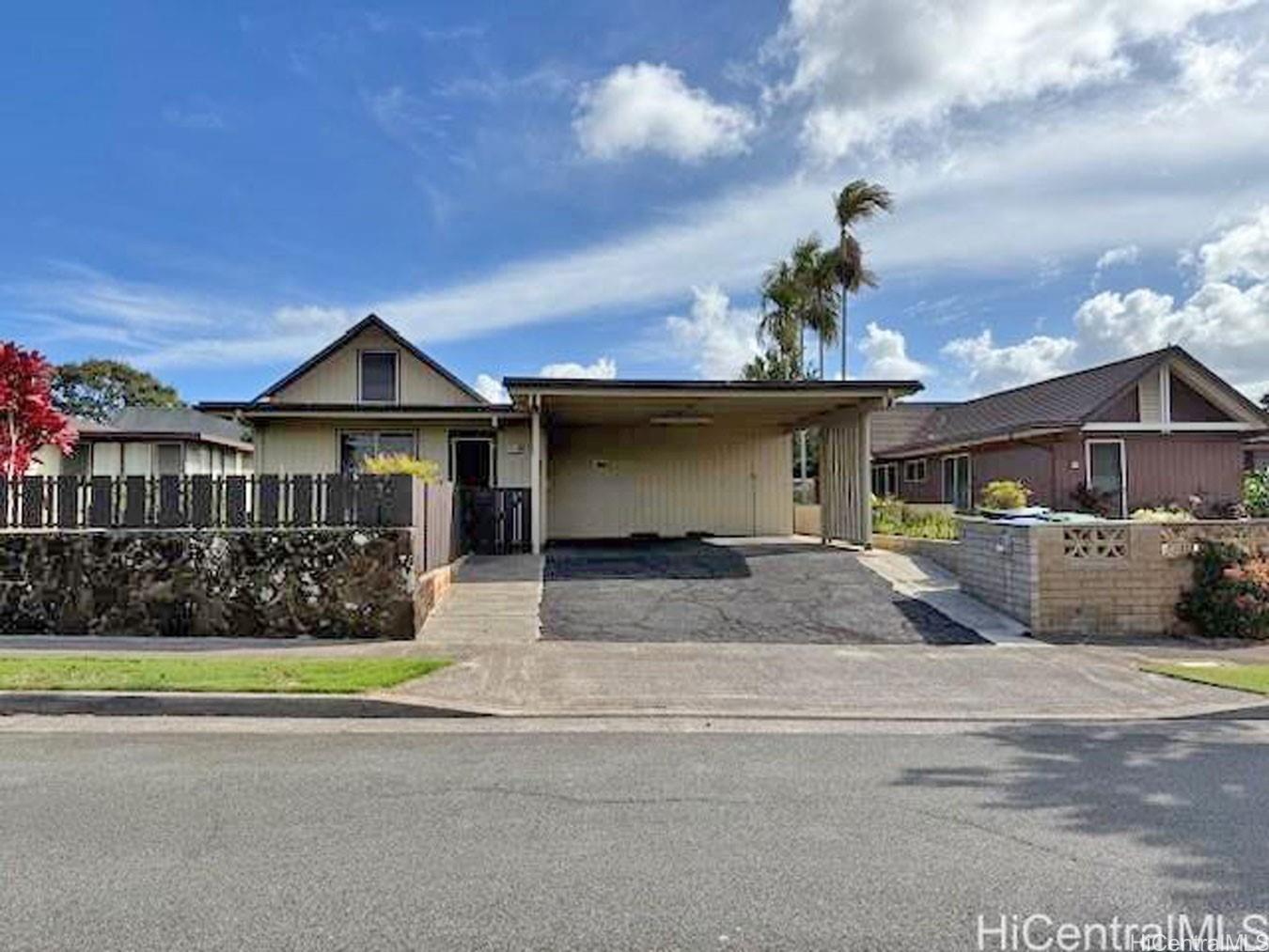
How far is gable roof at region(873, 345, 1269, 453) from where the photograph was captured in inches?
879

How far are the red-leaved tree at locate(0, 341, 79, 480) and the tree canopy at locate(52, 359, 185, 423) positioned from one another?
4957 centimetres

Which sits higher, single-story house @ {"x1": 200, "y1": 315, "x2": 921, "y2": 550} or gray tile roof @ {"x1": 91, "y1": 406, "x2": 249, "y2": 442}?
gray tile roof @ {"x1": 91, "y1": 406, "x2": 249, "y2": 442}

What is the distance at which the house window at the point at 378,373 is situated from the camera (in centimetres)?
2300

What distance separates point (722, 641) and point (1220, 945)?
7.78 m

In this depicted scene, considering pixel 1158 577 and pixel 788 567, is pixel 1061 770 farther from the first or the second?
pixel 788 567

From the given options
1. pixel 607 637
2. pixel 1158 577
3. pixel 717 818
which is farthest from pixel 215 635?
pixel 1158 577

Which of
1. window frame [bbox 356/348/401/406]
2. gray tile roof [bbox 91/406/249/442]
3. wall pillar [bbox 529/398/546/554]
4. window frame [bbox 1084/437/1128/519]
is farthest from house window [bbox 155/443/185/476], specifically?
window frame [bbox 1084/437/1128/519]

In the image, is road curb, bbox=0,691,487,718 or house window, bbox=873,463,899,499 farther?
house window, bbox=873,463,899,499

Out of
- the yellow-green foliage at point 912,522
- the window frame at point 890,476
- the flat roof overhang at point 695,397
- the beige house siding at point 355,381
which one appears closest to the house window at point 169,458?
the beige house siding at point 355,381

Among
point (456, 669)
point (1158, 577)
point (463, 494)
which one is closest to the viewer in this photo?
point (456, 669)

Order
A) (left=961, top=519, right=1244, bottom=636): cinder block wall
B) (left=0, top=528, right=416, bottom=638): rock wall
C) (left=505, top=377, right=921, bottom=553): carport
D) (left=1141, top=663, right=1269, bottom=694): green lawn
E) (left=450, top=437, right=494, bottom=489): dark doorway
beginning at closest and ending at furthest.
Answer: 1. (left=1141, top=663, right=1269, bottom=694): green lawn
2. (left=0, top=528, right=416, bottom=638): rock wall
3. (left=961, top=519, right=1244, bottom=636): cinder block wall
4. (left=450, top=437, right=494, bottom=489): dark doorway
5. (left=505, top=377, right=921, bottom=553): carport

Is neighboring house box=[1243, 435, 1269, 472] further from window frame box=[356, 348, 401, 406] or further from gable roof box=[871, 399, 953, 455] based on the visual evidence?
window frame box=[356, 348, 401, 406]

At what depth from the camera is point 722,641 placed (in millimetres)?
11375

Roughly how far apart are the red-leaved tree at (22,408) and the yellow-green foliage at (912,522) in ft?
50.6
